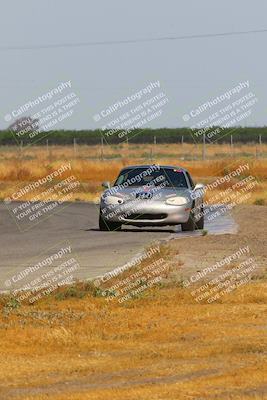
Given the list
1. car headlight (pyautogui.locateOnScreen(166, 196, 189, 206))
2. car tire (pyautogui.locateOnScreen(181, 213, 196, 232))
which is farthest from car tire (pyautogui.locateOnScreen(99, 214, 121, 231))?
car tire (pyautogui.locateOnScreen(181, 213, 196, 232))

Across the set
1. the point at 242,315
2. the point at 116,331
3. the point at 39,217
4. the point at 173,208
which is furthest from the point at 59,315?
the point at 39,217

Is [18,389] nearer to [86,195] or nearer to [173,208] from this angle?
[173,208]

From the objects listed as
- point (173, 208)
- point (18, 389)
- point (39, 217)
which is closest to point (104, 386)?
point (18, 389)

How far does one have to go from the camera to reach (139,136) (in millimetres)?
134125

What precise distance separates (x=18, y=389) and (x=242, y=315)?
5.06 meters

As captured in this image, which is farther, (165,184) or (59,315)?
(165,184)

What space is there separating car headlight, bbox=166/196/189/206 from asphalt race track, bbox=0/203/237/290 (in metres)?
Result: 0.67

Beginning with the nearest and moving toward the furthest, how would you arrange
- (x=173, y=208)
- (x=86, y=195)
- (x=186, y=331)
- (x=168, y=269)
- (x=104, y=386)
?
(x=104, y=386), (x=186, y=331), (x=168, y=269), (x=173, y=208), (x=86, y=195)

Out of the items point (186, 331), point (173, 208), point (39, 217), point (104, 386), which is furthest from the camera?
point (39, 217)

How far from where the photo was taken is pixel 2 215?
118 ft

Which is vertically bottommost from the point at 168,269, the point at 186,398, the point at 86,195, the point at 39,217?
the point at 86,195

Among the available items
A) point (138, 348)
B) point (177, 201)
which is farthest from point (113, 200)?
point (138, 348)

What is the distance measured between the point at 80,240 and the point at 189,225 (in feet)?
11.8

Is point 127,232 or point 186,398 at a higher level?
point 186,398
